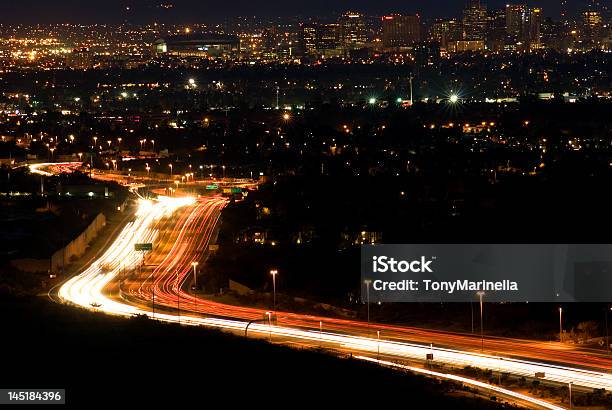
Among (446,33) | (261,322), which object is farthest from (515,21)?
(261,322)

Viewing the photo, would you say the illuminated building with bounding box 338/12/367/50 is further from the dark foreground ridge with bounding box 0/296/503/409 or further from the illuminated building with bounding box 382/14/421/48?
the dark foreground ridge with bounding box 0/296/503/409

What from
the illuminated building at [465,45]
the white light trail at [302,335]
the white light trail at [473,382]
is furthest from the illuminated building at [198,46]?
the white light trail at [473,382]

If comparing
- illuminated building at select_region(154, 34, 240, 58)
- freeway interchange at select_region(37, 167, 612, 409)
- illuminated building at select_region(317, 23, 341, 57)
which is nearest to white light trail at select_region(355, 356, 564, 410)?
freeway interchange at select_region(37, 167, 612, 409)

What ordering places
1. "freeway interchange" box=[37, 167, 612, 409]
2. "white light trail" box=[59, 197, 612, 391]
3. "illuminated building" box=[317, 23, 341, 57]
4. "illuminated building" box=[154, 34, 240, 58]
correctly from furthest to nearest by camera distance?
1. "illuminated building" box=[317, 23, 341, 57]
2. "illuminated building" box=[154, 34, 240, 58]
3. "freeway interchange" box=[37, 167, 612, 409]
4. "white light trail" box=[59, 197, 612, 391]

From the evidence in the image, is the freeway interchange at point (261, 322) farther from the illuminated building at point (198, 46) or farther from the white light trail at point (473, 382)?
the illuminated building at point (198, 46)

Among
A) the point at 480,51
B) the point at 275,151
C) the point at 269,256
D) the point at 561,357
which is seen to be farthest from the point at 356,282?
the point at 480,51

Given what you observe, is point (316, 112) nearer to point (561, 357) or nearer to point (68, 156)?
point (68, 156)

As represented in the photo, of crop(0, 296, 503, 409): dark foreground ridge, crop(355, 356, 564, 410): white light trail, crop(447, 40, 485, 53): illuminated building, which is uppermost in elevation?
crop(447, 40, 485, 53): illuminated building
